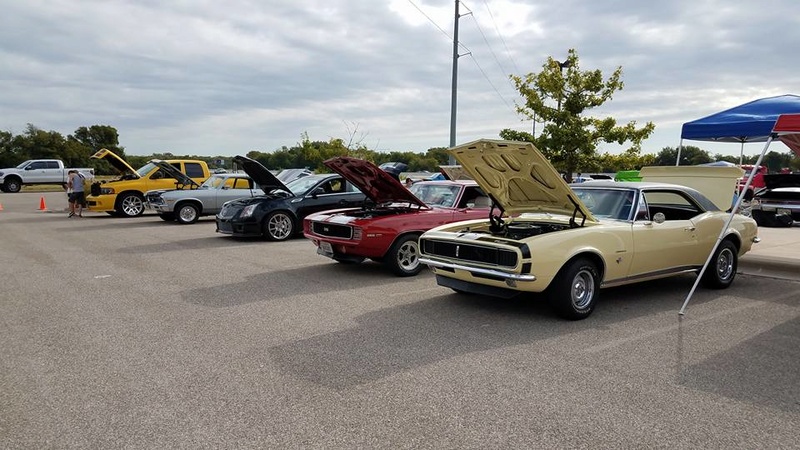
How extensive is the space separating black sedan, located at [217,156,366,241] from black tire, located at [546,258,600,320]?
6844 mm

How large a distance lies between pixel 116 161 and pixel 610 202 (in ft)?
55.7

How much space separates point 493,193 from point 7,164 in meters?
72.8

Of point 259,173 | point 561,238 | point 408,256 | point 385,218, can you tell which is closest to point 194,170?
point 259,173

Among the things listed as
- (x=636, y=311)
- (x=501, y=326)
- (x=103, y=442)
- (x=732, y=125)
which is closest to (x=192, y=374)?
(x=103, y=442)

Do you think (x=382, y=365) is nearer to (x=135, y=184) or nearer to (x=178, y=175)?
(x=178, y=175)

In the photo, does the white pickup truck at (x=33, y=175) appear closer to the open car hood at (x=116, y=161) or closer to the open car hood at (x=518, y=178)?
the open car hood at (x=116, y=161)

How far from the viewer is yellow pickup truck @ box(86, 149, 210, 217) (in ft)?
58.5

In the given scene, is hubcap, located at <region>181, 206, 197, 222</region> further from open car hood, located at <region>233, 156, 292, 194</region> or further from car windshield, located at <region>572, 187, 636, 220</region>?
car windshield, located at <region>572, 187, 636, 220</region>

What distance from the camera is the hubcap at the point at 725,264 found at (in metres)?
7.43

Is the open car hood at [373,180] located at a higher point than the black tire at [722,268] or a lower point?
higher

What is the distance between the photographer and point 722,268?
294 inches

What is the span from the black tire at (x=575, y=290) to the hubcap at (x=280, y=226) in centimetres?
786

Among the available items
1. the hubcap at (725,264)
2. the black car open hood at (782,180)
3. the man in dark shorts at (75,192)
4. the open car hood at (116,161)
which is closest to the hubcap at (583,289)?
the hubcap at (725,264)

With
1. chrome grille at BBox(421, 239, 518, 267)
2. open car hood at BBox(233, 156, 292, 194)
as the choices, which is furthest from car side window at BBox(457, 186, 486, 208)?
open car hood at BBox(233, 156, 292, 194)
